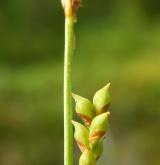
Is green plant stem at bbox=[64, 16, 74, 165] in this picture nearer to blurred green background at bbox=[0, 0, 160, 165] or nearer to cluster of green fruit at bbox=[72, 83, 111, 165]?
cluster of green fruit at bbox=[72, 83, 111, 165]

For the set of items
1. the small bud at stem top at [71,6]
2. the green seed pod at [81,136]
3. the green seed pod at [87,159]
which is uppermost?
the small bud at stem top at [71,6]

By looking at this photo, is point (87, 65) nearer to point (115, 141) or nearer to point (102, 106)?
point (115, 141)

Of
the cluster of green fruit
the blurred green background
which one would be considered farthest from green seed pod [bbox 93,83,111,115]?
the blurred green background

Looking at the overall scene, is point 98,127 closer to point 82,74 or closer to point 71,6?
point 71,6

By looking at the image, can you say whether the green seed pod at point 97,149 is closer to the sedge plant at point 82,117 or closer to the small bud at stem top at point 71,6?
the sedge plant at point 82,117

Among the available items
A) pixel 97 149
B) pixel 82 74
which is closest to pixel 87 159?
pixel 97 149

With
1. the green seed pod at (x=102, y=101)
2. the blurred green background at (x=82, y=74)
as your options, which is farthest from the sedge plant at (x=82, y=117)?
the blurred green background at (x=82, y=74)

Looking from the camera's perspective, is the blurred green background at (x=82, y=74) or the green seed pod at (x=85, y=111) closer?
the green seed pod at (x=85, y=111)
